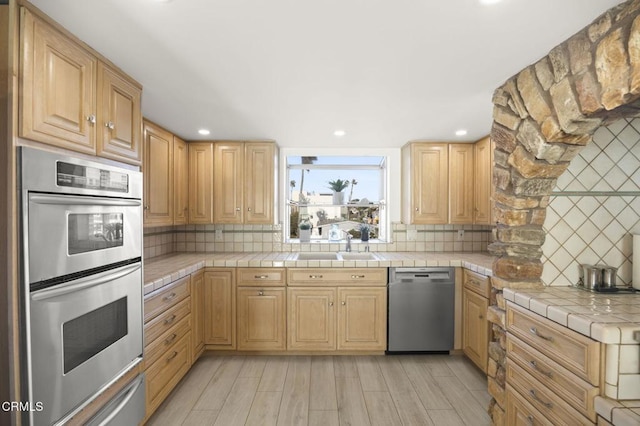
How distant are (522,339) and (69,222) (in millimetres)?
2296

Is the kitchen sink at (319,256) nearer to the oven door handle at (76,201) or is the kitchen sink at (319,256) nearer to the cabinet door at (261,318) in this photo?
the cabinet door at (261,318)

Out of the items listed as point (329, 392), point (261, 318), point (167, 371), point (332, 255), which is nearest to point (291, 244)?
point (332, 255)

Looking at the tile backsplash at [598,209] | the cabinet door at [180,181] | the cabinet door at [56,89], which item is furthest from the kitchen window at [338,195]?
the cabinet door at [56,89]

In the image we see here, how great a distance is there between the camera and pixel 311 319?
3051mm

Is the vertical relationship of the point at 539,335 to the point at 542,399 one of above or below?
above

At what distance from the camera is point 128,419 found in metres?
1.71


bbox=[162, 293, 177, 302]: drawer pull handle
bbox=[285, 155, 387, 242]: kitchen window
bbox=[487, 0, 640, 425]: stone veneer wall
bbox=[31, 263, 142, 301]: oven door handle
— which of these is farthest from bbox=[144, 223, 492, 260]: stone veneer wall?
bbox=[31, 263, 142, 301]: oven door handle

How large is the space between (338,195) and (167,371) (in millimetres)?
2567

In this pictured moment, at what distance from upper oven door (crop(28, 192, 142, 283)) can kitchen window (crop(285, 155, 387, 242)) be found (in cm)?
235

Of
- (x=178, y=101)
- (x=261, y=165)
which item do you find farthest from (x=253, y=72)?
(x=261, y=165)

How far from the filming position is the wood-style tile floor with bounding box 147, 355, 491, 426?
2131 mm

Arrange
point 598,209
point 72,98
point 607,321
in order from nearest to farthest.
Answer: point 607,321
point 72,98
point 598,209

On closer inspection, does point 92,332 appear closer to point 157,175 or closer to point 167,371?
point 167,371

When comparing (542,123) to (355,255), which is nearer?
(542,123)
